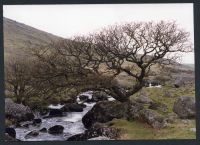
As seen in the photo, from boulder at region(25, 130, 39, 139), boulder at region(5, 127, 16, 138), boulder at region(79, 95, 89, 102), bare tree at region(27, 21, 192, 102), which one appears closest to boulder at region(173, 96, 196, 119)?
bare tree at region(27, 21, 192, 102)

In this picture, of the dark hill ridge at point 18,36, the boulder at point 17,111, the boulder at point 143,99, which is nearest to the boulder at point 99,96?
the boulder at point 143,99

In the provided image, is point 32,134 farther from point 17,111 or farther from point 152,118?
point 152,118

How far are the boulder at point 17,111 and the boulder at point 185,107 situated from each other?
125 inches

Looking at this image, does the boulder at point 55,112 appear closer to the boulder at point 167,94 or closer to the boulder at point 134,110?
the boulder at point 134,110

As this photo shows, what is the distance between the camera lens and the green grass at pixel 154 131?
1132cm

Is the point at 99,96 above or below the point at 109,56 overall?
below

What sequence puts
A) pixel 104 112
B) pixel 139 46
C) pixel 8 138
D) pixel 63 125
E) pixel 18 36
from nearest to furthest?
pixel 8 138 < pixel 18 36 < pixel 63 125 < pixel 104 112 < pixel 139 46

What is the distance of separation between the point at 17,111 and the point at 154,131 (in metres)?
3.01

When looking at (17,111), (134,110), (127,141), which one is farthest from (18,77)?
(127,141)

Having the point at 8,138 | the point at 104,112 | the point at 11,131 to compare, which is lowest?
the point at 8,138

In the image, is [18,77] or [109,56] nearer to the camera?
[18,77]

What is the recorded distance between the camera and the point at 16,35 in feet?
36.7

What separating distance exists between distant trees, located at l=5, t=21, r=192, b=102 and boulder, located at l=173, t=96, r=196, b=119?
89 centimetres

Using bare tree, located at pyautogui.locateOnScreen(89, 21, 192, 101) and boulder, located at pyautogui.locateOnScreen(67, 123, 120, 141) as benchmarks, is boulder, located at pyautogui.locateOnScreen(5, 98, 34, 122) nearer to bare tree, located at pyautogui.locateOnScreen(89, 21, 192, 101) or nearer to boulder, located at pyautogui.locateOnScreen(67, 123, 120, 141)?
boulder, located at pyautogui.locateOnScreen(67, 123, 120, 141)
